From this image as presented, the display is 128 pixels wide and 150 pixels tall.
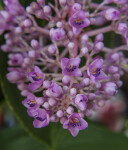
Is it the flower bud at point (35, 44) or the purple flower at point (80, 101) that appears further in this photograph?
the flower bud at point (35, 44)

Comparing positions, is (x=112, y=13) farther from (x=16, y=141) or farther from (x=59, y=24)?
(x=16, y=141)

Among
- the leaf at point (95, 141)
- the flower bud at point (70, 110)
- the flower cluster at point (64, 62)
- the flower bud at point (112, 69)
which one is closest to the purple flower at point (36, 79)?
the flower cluster at point (64, 62)

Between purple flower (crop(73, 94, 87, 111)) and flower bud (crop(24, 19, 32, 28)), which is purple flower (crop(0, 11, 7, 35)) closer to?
flower bud (crop(24, 19, 32, 28))

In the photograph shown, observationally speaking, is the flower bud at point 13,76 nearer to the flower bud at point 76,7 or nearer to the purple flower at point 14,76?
the purple flower at point 14,76

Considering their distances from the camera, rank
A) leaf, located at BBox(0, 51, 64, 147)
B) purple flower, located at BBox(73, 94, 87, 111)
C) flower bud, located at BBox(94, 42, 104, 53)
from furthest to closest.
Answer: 1. leaf, located at BBox(0, 51, 64, 147)
2. flower bud, located at BBox(94, 42, 104, 53)
3. purple flower, located at BBox(73, 94, 87, 111)

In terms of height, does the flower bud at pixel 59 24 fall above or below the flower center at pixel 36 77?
above

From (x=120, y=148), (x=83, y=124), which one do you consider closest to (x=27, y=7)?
(x=83, y=124)

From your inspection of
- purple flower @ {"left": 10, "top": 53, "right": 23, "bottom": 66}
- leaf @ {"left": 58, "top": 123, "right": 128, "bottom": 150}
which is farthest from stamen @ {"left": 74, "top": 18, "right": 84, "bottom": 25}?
leaf @ {"left": 58, "top": 123, "right": 128, "bottom": 150}

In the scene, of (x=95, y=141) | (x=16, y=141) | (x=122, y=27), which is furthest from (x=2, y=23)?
(x=95, y=141)
